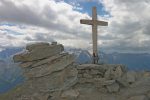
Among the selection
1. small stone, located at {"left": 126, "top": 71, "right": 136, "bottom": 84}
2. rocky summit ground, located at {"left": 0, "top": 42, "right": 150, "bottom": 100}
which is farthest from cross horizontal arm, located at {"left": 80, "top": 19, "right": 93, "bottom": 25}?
small stone, located at {"left": 126, "top": 71, "right": 136, "bottom": 84}

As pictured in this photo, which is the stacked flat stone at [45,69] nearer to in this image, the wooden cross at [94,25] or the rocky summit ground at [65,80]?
the rocky summit ground at [65,80]

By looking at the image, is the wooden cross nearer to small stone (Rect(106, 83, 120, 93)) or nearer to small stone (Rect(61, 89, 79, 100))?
small stone (Rect(106, 83, 120, 93))

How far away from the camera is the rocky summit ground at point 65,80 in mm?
36312

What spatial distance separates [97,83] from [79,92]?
8.63 feet

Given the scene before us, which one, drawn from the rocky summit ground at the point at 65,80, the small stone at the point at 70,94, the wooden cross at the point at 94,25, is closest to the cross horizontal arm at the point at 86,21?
the wooden cross at the point at 94,25

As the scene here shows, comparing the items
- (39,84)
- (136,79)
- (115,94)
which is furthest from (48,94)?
(136,79)

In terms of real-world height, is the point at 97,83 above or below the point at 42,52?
below

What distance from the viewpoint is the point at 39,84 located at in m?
37.3

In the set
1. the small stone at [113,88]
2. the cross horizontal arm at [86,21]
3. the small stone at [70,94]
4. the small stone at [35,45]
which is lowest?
the small stone at [70,94]

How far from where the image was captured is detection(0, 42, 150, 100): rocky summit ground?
119 ft

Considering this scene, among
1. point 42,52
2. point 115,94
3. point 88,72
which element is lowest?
point 115,94

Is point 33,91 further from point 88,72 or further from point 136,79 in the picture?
point 136,79

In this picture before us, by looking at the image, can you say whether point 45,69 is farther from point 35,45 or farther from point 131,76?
point 131,76

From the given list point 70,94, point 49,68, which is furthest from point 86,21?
point 70,94
